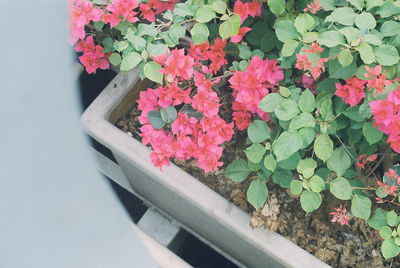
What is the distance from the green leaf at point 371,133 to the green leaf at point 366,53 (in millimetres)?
151

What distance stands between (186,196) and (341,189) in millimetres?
393

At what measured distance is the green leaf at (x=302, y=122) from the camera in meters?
0.94

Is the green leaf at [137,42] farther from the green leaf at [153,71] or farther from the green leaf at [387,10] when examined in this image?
the green leaf at [387,10]

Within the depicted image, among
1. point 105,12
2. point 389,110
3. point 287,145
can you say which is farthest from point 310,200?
point 105,12

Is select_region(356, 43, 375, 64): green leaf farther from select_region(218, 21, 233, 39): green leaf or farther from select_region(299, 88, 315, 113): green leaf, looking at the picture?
select_region(218, 21, 233, 39): green leaf

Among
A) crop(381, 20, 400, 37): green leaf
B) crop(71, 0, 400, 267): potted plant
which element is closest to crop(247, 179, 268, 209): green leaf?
crop(71, 0, 400, 267): potted plant

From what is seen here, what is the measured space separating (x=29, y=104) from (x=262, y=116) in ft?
3.10

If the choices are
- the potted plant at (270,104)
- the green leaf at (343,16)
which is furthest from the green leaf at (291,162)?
the green leaf at (343,16)

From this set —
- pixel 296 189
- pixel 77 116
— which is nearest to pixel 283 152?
pixel 296 189

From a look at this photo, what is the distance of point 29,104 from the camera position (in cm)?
166

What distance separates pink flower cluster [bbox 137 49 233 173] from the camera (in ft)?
3.38

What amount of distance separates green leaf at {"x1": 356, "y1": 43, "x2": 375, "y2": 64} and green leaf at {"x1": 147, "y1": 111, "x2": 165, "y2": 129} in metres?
0.47

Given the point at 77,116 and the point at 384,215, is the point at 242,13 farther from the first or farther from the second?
the point at 77,116

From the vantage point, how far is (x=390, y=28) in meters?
0.92
